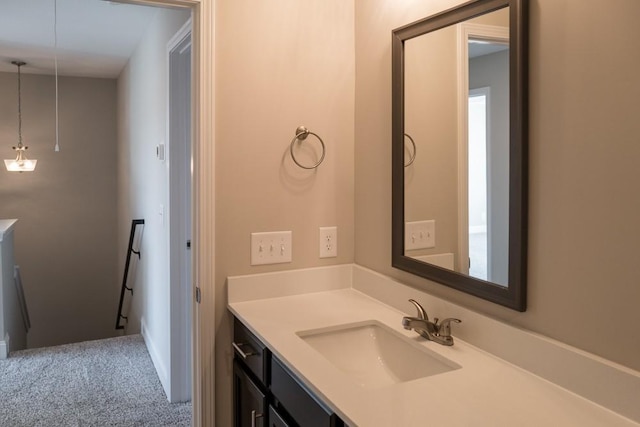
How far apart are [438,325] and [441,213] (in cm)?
36

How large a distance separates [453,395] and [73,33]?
430 centimetres

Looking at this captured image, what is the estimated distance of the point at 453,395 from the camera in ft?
3.72

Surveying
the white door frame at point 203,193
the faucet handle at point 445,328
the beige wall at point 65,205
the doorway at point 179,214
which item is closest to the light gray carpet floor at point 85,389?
the doorway at point 179,214

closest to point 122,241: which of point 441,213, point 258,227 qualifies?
point 258,227

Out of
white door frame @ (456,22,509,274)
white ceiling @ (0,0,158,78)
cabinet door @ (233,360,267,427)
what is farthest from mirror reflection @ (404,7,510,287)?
white ceiling @ (0,0,158,78)

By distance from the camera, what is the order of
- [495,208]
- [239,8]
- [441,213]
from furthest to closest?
[239,8], [441,213], [495,208]

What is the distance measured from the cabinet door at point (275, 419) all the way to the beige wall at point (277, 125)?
43 cm

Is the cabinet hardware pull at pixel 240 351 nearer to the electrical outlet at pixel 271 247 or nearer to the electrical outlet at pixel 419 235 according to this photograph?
the electrical outlet at pixel 271 247

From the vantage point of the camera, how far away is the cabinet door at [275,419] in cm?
141

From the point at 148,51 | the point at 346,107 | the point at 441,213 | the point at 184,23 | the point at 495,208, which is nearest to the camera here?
the point at 495,208

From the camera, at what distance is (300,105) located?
6.36 feet

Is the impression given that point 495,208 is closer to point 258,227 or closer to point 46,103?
point 258,227

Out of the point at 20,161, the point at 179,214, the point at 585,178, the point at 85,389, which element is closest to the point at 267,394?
the point at 585,178

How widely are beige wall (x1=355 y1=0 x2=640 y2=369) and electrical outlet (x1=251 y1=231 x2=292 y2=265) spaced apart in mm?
812
